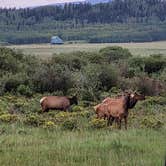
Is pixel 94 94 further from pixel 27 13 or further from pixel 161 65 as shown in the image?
pixel 27 13

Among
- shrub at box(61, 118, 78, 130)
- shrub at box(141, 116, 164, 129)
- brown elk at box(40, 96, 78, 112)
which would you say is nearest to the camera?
shrub at box(61, 118, 78, 130)

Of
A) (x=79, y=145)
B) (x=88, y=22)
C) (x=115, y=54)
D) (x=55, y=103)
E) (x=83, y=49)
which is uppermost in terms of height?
(x=79, y=145)

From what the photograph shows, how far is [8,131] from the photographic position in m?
13.5

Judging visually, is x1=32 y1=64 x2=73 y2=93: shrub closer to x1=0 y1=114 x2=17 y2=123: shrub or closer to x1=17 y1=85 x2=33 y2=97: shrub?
x1=17 y1=85 x2=33 y2=97: shrub

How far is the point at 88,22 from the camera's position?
13262 centimetres

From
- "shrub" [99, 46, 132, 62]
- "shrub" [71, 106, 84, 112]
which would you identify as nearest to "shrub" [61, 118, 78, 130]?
"shrub" [71, 106, 84, 112]

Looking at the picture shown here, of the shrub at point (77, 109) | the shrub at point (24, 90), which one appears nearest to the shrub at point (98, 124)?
the shrub at point (77, 109)

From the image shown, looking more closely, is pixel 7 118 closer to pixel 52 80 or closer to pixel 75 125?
pixel 75 125

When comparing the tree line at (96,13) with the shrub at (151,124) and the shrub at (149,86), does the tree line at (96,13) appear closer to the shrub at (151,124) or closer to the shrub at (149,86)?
the shrub at (149,86)

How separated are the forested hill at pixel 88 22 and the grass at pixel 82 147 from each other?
9882 centimetres

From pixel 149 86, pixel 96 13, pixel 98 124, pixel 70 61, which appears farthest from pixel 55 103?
pixel 96 13

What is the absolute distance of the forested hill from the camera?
115 metres

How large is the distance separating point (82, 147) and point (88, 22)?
122967 millimetres

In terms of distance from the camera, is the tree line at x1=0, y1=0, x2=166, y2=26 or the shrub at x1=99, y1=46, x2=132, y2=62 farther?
the tree line at x1=0, y1=0, x2=166, y2=26
